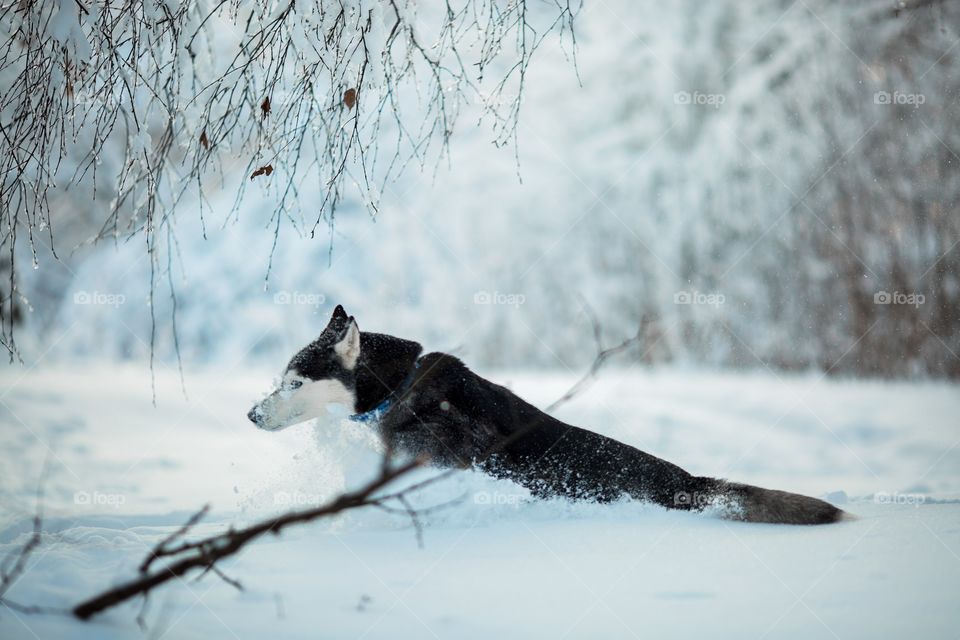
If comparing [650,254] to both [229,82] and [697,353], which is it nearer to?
[697,353]

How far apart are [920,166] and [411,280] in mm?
7137

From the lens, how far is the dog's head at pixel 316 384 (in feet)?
13.1

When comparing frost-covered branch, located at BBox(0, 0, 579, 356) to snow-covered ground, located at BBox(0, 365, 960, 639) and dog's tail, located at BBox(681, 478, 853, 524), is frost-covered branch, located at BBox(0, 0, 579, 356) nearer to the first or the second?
snow-covered ground, located at BBox(0, 365, 960, 639)

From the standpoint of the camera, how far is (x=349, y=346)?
3969mm

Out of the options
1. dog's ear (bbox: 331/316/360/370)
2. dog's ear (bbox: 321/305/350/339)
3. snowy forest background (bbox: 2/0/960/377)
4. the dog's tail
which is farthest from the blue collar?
snowy forest background (bbox: 2/0/960/377)

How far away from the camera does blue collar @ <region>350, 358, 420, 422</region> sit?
12.9ft

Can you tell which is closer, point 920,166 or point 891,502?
point 891,502

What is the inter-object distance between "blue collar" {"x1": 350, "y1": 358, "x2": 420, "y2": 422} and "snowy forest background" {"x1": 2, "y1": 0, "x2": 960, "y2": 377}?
649cm

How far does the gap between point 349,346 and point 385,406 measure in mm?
349

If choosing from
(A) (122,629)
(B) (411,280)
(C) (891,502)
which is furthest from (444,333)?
(A) (122,629)

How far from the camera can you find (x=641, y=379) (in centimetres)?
830

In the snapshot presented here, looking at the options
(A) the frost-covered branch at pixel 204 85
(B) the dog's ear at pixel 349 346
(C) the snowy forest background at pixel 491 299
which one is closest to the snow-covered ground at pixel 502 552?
(C) the snowy forest background at pixel 491 299

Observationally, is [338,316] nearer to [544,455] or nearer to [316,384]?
[316,384]

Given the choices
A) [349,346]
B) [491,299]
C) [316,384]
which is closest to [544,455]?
[349,346]
